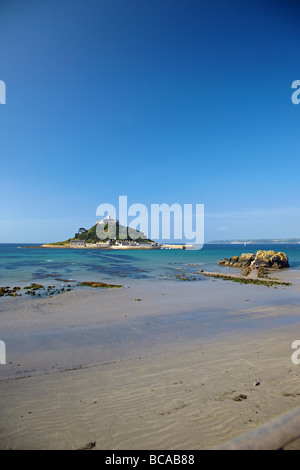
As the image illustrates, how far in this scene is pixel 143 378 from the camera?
6.92 meters

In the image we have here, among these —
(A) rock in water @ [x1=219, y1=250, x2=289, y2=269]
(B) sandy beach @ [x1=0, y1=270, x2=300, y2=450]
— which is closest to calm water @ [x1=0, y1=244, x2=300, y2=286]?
(A) rock in water @ [x1=219, y1=250, x2=289, y2=269]

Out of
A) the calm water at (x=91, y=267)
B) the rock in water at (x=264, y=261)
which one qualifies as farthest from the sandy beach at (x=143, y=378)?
the rock in water at (x=264, y=261)

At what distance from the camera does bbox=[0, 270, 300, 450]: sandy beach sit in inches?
192

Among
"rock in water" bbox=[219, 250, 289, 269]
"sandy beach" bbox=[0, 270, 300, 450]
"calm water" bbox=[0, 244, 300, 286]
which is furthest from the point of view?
"rock in water" bbox=[219, 250, 289, 269]

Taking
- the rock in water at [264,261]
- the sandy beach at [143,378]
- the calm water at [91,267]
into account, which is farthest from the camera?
the rock in water at [264,261]

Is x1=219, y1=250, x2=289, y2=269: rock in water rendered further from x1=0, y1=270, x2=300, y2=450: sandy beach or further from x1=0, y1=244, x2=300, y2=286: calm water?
x1=0, y1=270, x2=300, y2=450: sandy beach

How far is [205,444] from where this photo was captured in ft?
14.6

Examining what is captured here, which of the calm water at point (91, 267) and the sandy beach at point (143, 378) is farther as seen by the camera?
the calm water at point (91, 267)

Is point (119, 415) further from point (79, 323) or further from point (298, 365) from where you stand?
point (79, 323)

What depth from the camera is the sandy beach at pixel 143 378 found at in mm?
4875

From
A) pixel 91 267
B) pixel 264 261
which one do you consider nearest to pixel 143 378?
pixel 91 267

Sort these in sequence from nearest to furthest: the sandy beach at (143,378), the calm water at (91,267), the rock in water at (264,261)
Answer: the sandy beach at (143,378) < the calm water at (91,267) < the rock in water at (264,261)

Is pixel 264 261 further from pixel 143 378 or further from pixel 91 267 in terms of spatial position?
pixel 143 378

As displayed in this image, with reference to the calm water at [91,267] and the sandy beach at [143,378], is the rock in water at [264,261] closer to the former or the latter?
the calm water at [91,267]
